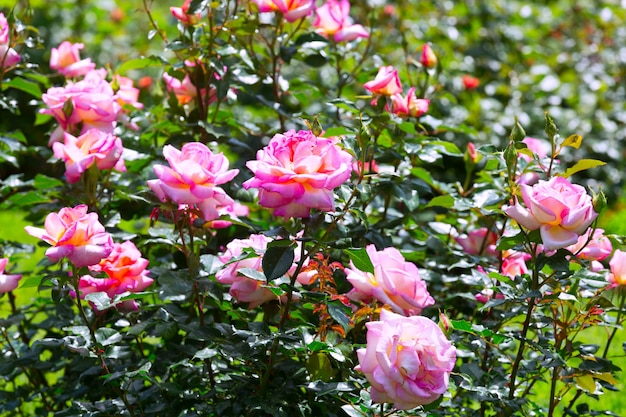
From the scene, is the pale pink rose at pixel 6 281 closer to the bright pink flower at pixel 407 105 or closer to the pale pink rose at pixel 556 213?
the bright pink flower at pixel 407 105

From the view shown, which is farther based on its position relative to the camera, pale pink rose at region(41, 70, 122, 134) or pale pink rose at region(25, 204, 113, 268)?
pale pink rose at region(41, 70, 122, 134)

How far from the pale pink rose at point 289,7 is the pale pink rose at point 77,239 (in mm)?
693

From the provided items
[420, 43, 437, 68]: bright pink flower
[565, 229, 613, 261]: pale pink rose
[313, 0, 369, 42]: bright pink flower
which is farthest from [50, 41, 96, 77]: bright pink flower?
[565, 229, 613, 261]: pale pink rose

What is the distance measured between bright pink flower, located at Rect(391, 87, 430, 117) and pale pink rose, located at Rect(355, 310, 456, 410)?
73 centimetres

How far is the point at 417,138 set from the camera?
78.2 inches

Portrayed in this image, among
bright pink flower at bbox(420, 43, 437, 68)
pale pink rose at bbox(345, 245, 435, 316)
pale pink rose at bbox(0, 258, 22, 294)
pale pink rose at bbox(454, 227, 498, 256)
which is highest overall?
bright pink flower at bbox(420, 43, 437, 68)

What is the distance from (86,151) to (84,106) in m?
0.14

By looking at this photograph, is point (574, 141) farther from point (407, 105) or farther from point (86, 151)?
point (86, 151)

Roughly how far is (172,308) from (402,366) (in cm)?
70

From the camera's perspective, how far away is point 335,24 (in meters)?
2.17

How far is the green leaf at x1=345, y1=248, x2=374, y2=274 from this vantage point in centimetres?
142

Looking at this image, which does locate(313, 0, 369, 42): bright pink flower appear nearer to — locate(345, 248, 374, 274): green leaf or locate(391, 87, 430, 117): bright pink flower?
locate(391, 87, 430, 117): bright pink flower

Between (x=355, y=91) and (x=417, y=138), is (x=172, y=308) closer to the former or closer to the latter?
(x=417, y=138)

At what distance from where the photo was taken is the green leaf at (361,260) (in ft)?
4.66
